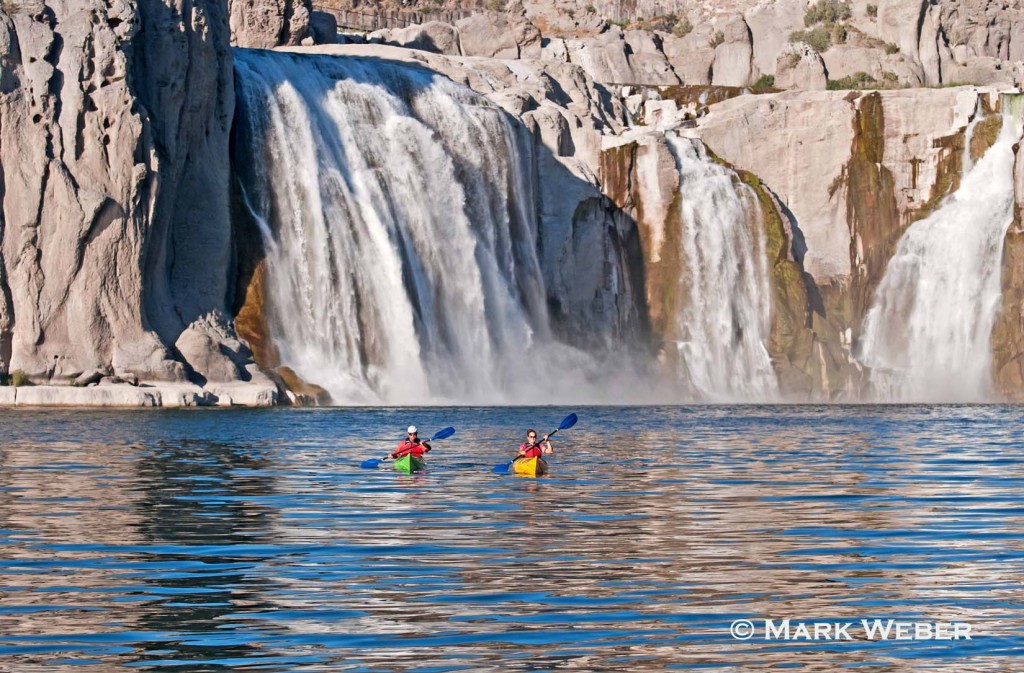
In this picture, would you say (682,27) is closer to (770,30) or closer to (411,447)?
(770,30)

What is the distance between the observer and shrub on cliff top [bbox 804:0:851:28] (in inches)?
4355

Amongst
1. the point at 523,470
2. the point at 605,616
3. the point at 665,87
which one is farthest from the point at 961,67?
the point at 605,616

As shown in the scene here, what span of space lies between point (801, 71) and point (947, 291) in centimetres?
1965

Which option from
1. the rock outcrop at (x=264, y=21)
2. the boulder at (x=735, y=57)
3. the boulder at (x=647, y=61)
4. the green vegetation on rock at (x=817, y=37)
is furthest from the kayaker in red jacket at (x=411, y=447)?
the green vegetation on rock at (x=817, y=37)

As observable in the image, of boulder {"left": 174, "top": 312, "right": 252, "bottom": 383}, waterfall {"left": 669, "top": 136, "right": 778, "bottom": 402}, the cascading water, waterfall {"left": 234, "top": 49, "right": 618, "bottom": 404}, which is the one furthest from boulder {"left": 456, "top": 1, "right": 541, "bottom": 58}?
boulder {"left": 174, "top": 312, "right": 252, "bottom": 383}

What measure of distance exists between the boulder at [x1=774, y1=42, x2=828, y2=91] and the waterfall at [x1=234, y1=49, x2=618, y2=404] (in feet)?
79.3

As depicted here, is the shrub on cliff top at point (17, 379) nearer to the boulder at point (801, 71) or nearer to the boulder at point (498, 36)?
the boulder at point (498, 36)

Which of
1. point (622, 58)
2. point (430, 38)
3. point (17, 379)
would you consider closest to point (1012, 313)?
point (622, 58)

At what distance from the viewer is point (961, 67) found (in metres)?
89.7

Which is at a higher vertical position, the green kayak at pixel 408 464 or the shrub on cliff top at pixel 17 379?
the shrub on cliff top at pixel 17 379

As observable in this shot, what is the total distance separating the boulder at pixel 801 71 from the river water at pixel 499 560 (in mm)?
59339

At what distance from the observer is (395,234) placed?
61.2 metres

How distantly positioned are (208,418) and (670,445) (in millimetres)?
15008

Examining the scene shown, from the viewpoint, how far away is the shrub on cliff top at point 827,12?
111 m
